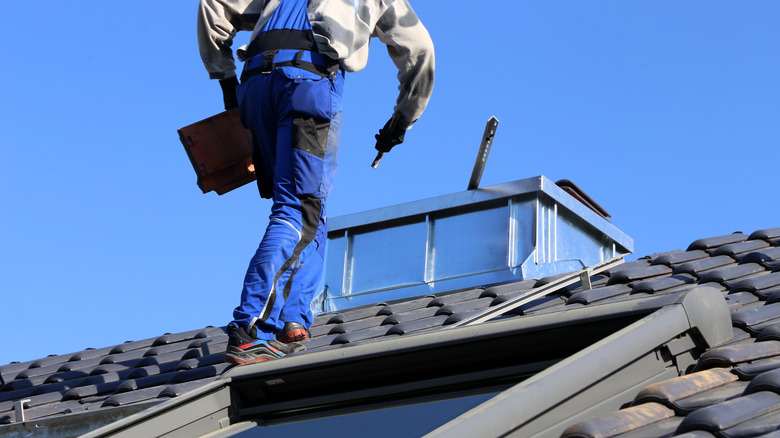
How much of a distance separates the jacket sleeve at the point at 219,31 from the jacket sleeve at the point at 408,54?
2.29 feet

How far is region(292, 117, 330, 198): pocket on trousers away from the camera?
4.28 meters

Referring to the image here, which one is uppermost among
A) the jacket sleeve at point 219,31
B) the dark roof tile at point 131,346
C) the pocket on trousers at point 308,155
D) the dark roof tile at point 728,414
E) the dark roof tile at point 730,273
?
the jacket sleeve at point 219,31

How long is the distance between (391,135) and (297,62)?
36.1 inches

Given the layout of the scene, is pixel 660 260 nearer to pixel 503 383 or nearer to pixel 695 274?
pixel 695 274

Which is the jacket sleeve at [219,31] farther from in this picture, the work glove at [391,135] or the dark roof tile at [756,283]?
the dark roof tile at [756,283]

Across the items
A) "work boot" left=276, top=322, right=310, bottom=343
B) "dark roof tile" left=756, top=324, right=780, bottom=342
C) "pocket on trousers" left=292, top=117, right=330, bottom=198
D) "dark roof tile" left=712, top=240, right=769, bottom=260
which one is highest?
"pocket on trousers" left=292, top=117, right=330, bottom=198

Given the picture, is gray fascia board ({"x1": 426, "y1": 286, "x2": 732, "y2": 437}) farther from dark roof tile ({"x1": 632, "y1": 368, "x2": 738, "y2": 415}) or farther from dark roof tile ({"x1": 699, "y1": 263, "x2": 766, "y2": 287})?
dark roof tile ({"x1": 699, "y1": 263, "x2": 766, "y2": 287})

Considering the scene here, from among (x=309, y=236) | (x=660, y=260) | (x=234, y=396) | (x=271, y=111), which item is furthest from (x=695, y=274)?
(x=234, y=396)

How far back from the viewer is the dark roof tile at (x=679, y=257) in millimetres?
4855

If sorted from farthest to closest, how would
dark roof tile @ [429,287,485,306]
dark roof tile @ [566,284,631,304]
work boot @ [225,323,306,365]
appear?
1. dark roof tile @ [429,287,485,306]
2. dark roof tile @ [566,284,631,304]
3. work boot @ [225,323,306,365]

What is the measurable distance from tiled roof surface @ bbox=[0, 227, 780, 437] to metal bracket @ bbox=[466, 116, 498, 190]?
2211 mm

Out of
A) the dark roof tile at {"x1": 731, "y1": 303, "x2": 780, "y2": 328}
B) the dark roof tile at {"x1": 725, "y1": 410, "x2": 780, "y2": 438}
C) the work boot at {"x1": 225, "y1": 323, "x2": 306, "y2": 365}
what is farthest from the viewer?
the work boot at {"x1": 225, "y1": 323, "x2": 306, "y2": 365}

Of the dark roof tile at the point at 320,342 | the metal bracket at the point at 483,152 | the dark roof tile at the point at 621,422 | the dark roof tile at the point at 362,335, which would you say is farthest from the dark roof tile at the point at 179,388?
the metal bracket at the point at 483,152

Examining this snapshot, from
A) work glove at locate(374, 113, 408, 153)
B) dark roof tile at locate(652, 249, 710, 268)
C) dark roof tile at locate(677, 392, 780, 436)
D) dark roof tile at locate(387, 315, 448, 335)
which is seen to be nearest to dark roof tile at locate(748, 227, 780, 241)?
dark roof tile at locate(652, 249, 710, 268)
